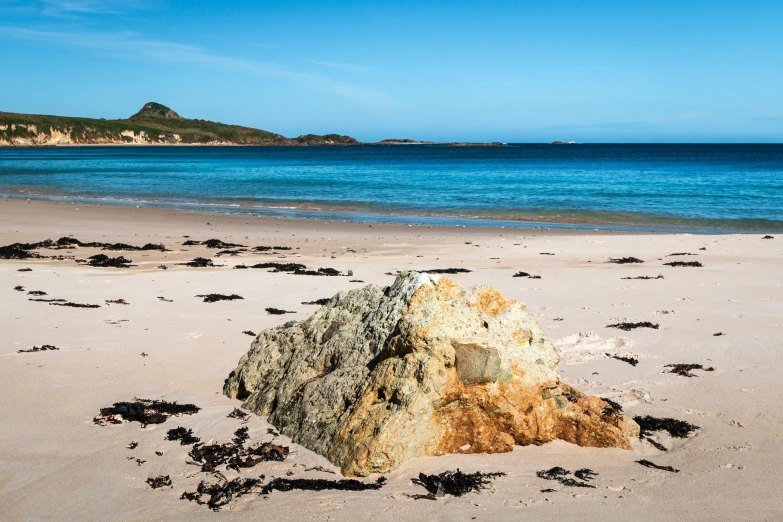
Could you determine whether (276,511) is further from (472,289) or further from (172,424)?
(472,289)

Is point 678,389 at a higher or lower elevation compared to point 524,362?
lower

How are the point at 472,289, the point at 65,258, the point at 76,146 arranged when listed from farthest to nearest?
the point at 76,146 < the point at 65,258 < the point at 472,289

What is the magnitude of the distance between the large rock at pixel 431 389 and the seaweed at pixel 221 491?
22.9 inches

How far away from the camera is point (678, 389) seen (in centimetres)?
587

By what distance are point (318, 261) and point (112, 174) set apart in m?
42.3

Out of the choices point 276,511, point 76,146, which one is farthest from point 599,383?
point 76,146

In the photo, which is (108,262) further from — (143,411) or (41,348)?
(143,411)

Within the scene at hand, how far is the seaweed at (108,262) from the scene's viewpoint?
42.0 ft

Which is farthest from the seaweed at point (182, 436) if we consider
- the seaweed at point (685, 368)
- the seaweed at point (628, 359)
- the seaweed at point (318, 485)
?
the seaweed at point (685, 368)

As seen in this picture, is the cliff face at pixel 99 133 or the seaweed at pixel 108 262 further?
the cliff face at pixel 99 133

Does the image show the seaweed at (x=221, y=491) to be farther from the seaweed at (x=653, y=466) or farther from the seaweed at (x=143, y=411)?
the seaweed at (x=653, y=466)

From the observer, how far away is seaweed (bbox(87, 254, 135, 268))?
1279 cm

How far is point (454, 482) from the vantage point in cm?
412

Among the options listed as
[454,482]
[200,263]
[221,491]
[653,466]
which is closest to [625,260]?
[200,263]
